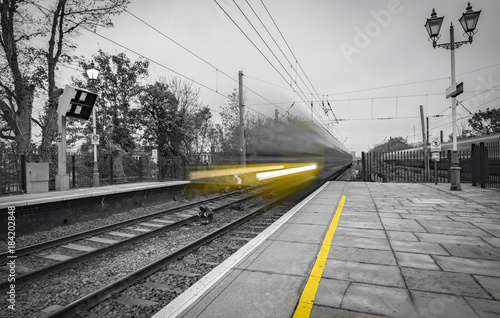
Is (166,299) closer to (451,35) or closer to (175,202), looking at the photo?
(175,202)

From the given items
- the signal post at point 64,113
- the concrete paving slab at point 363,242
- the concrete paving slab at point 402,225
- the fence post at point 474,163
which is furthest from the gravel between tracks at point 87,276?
the fence post at point 474,163

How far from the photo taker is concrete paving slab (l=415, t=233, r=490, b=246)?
411 centimetres

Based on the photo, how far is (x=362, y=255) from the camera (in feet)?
12.0

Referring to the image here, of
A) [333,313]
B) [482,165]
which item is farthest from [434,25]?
[333,313]

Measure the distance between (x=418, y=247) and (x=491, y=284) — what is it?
1.20 metres

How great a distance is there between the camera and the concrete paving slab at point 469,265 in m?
3.06

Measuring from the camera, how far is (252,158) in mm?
9734

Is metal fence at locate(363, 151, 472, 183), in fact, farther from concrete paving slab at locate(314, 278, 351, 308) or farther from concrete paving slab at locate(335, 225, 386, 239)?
concrete paving slab at locate(314, 278, 351, 308)

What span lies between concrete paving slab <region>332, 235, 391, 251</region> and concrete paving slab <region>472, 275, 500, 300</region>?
1142mm

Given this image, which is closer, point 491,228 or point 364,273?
point 364,273

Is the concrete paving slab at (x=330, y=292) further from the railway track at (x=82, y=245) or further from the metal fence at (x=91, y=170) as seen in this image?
the metal fence at (x=91, y=170)

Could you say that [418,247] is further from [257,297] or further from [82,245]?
[82,245]

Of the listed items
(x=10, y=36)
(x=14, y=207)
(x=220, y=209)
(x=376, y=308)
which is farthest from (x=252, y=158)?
(x=10, y=36)

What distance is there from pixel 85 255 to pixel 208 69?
12.6 m
